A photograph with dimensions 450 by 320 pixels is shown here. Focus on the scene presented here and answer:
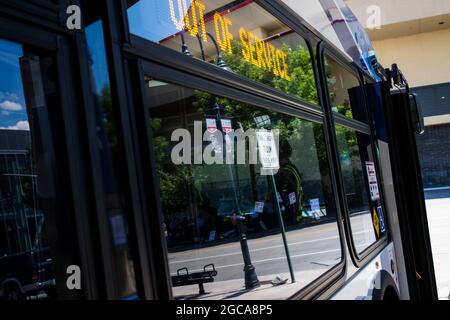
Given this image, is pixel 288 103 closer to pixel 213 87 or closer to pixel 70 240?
pixel 213 87

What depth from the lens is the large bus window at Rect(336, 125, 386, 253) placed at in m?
3.11

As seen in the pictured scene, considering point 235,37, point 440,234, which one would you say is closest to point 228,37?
point 235,37

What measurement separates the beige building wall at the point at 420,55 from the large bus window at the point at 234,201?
64.4 feet

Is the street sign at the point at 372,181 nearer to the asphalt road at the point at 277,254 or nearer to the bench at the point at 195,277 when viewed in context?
the asphalt road at the point at 277,254

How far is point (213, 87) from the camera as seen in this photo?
168cm

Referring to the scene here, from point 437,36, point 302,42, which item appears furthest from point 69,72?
point 437,36

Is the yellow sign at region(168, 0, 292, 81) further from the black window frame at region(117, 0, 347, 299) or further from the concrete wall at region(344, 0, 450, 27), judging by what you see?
the concrete wall at region(344, 0, 450, 27)

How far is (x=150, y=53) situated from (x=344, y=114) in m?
2.24

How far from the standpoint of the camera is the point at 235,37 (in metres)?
2.08

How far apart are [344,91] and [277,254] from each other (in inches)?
66.4

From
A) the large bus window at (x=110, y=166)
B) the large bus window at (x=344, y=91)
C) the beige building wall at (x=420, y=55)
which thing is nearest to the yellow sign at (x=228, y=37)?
the large bus window at (x=110, y=166)

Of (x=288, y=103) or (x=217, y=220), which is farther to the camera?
(x=288, y=103)

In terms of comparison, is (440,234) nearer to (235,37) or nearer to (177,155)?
(235,37)

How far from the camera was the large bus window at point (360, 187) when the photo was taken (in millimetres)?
3111
